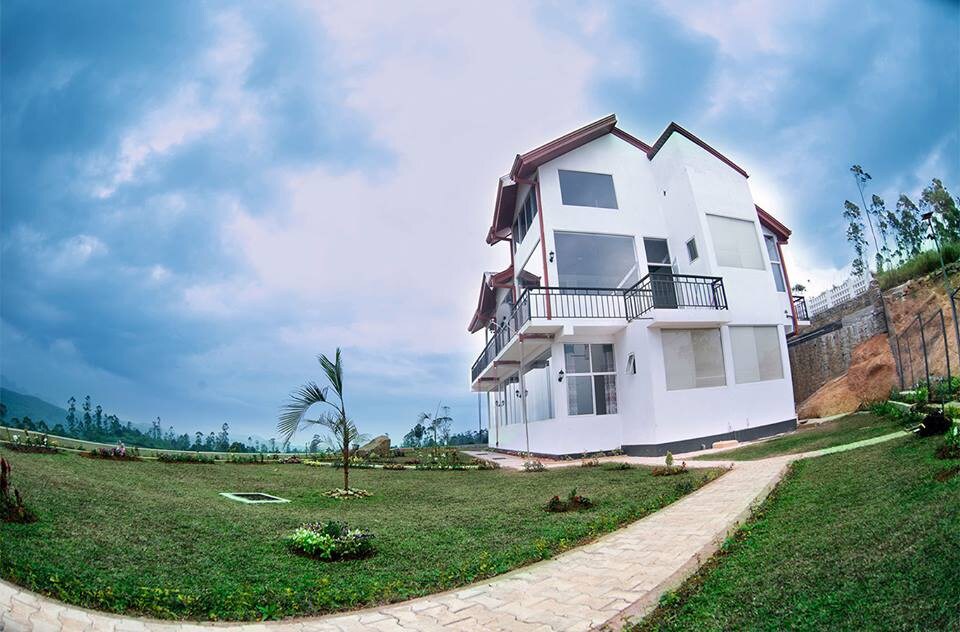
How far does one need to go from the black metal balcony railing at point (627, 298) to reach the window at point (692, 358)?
926 mm

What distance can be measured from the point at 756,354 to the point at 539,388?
7.51 meters

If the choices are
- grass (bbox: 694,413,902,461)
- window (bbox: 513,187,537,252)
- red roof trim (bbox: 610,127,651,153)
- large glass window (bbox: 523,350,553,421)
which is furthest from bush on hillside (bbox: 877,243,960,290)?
window (bbox: 513,187,537,252)

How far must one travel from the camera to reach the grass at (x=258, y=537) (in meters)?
3.69

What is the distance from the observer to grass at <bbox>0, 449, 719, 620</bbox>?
12.1ft

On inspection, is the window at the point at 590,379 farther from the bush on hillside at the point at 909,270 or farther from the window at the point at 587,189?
the bush on hillside at the point at 909,270

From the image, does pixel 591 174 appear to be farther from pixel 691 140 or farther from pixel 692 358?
pixel 692 358

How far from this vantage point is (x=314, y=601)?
374 centimetres

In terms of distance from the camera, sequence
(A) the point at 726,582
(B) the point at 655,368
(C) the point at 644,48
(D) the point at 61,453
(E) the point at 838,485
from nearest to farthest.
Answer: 1. (A) the point at 726,582
2. (C) the point at 644,48
3. (E) the point at 838,485
4. (D) the point at 61,453
5. (B) the point at 655,368

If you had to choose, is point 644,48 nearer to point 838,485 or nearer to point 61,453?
point 838,485

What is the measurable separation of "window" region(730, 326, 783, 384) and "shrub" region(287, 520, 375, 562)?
44.0 ft

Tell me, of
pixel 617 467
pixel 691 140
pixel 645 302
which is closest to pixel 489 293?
pixel 645 302

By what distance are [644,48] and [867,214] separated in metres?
4.89

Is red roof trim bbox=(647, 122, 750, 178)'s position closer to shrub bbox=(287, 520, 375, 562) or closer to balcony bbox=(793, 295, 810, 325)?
balcony bbox=(793, 295, 810, 325)

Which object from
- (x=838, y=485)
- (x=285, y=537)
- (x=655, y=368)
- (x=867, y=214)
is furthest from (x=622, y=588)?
(x=655, y=368)
